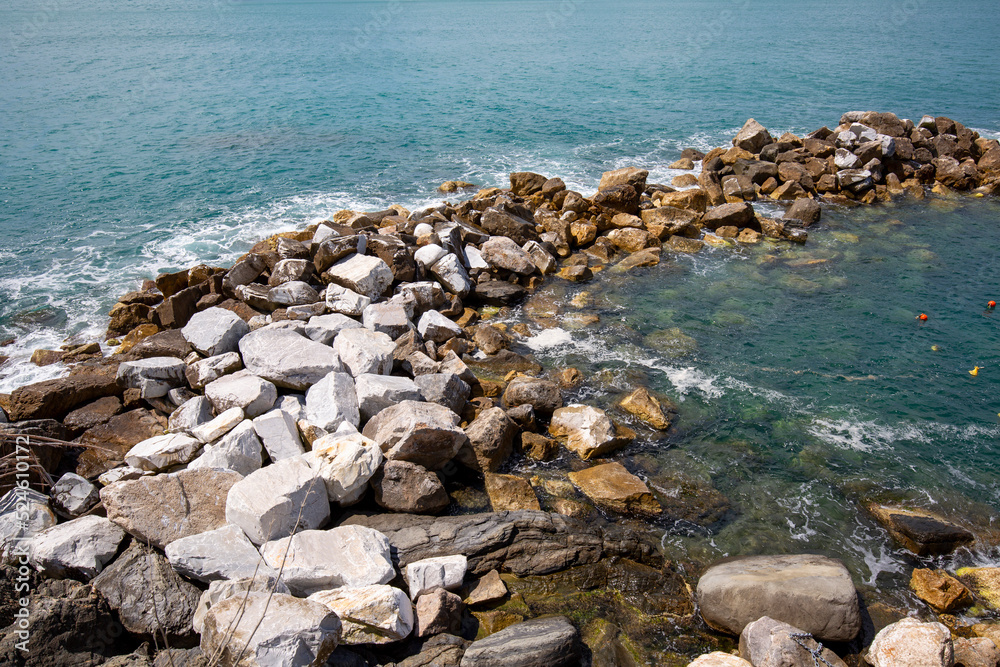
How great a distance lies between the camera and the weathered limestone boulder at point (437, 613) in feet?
17.9

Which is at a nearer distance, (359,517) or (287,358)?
(359,517)

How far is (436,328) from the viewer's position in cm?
1070

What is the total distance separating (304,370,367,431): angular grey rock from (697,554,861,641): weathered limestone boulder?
16.1 ft

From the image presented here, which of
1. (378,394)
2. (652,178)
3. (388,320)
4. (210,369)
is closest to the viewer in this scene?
(378,394)

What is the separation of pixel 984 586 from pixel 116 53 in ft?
190

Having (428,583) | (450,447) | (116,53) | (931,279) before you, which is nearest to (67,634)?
(428,583)

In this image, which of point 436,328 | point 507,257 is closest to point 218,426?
point 436,328

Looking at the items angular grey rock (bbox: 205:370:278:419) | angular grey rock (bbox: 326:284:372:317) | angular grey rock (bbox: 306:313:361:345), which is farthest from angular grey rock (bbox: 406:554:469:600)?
angular grey rock (bbox: 326:284:372:317)

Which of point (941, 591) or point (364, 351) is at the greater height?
point (364, 351)

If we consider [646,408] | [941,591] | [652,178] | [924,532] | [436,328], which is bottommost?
[941,591]

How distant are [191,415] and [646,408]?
6762mm

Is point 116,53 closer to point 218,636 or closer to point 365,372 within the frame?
point 365,372

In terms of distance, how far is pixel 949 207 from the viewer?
57.7 feet

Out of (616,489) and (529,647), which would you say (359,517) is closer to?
(529,647)
